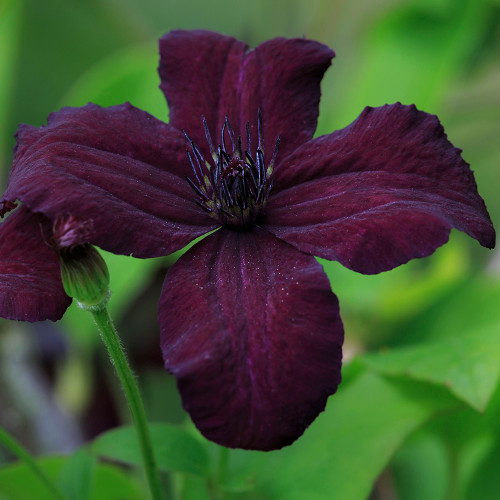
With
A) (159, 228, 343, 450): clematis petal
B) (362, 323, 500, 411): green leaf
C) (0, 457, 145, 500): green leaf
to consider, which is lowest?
(0, 457, 145, 500): green leaf

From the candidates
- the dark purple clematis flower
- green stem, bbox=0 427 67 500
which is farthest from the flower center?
green stem, bbox=0 427 67 500

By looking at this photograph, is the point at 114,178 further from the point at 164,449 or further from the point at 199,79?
the point at 164,449

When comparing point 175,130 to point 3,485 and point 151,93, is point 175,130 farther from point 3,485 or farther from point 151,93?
point 151,93

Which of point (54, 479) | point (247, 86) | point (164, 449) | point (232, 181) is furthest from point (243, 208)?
point (54, 479)

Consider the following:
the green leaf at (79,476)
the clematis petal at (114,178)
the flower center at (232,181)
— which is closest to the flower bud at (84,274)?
the clematis petal at (114,178)

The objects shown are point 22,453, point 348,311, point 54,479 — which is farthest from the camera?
point 348,311

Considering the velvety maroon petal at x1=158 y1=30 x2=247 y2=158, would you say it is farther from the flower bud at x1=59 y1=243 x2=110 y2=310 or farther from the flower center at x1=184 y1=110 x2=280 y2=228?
the flower bud at x1=59 y1=243 x2=110 y2=310
